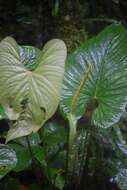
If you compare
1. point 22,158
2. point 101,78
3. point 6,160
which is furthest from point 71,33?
point 6,160

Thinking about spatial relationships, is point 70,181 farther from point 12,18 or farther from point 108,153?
point 12,18

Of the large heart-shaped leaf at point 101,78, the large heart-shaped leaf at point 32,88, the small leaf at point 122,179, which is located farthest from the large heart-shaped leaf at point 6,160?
the small leaf at point 122,179

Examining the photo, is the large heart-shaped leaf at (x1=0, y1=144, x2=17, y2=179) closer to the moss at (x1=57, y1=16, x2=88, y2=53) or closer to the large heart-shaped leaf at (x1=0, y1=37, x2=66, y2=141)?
the large heart-shaped leaf at (x1=0, y1=37, x2=66, y2=141)

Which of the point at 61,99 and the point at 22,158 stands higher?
the point at 61,99

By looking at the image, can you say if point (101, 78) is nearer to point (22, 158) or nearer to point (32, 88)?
point (32, 88)

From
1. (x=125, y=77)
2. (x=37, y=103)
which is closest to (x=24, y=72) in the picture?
(x=37, y=103)

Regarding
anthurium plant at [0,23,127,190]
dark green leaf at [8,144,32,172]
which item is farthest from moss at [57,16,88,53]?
dark green leaf at [8,144,32,172]

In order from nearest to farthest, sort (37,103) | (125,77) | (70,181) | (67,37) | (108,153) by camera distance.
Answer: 1. (37,103)
2. (125,77)
3. (70,181)
4. (108,153)
5. (67,37)
